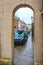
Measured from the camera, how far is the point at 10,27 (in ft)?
24.1

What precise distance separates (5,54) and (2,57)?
0.22 meters

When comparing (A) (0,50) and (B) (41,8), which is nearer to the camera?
(B) (41,8)

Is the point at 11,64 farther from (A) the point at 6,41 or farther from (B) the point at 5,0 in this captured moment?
(B) the point at 5,0

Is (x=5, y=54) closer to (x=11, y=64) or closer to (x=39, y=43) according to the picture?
(x=11, y=64)

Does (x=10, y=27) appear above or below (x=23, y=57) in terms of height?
above

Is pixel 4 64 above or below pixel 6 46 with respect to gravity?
below

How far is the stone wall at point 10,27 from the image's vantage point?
23.2 feet

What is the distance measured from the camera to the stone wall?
7.07 metres

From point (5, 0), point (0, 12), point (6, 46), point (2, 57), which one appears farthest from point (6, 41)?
point (5, 0)

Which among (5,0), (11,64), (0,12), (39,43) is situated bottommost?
(11,64)

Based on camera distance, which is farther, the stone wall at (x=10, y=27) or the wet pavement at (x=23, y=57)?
the wet pavement at (x=23, y=57)

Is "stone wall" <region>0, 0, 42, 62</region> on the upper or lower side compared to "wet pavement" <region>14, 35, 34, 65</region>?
upper

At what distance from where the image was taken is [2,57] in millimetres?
7488

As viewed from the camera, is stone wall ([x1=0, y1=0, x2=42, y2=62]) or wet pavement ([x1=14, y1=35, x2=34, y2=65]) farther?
wet pavement ([x1=14, y1=35, x2=34, y2=65])
